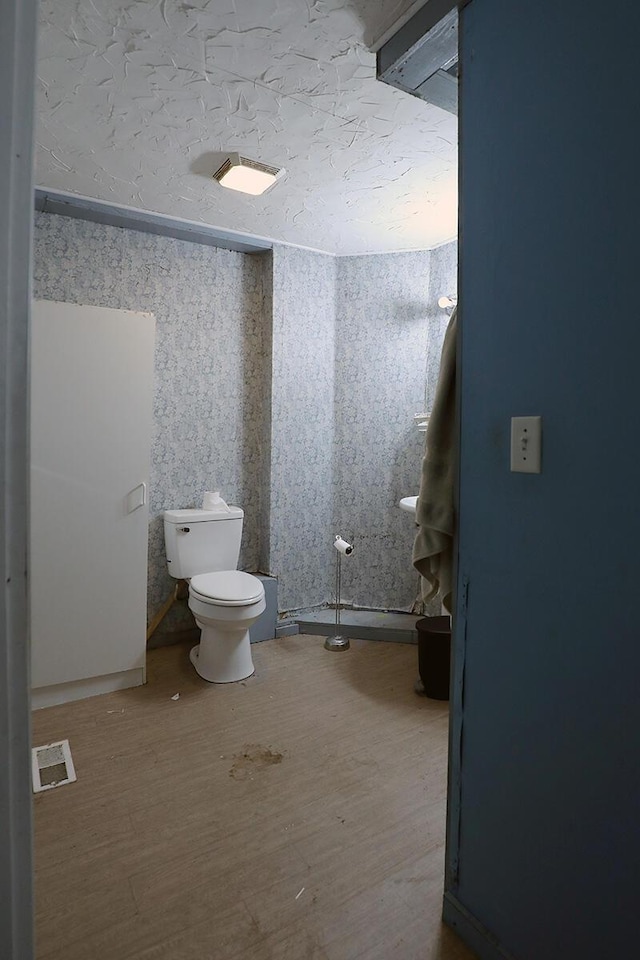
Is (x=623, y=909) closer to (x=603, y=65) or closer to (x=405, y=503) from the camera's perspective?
(x=603, y=65)

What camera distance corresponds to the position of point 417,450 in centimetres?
307

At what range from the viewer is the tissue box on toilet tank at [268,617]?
9.62 ft

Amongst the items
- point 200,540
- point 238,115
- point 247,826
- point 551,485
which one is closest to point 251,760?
point 247,826

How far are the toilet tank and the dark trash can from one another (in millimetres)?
1076

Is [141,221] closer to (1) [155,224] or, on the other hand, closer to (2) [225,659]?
(1) [155,224]

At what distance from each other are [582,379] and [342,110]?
145 centimetres

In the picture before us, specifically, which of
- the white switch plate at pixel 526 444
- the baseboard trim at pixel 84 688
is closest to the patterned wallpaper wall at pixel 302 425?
the baseboard trim at pixel 84 688

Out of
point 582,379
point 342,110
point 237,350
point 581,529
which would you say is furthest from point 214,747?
point 342,110

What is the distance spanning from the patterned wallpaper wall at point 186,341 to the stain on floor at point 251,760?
118 centimetres

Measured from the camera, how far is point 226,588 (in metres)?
2.41

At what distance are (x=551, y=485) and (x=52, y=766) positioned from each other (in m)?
1.93

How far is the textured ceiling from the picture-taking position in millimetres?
1430

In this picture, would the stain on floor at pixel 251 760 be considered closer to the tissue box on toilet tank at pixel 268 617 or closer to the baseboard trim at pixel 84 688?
the baseboard trim at pixel 84 688

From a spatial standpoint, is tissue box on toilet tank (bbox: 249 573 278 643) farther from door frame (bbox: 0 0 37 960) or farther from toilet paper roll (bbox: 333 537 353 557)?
door frame (bbox: 0 0 37 960)
